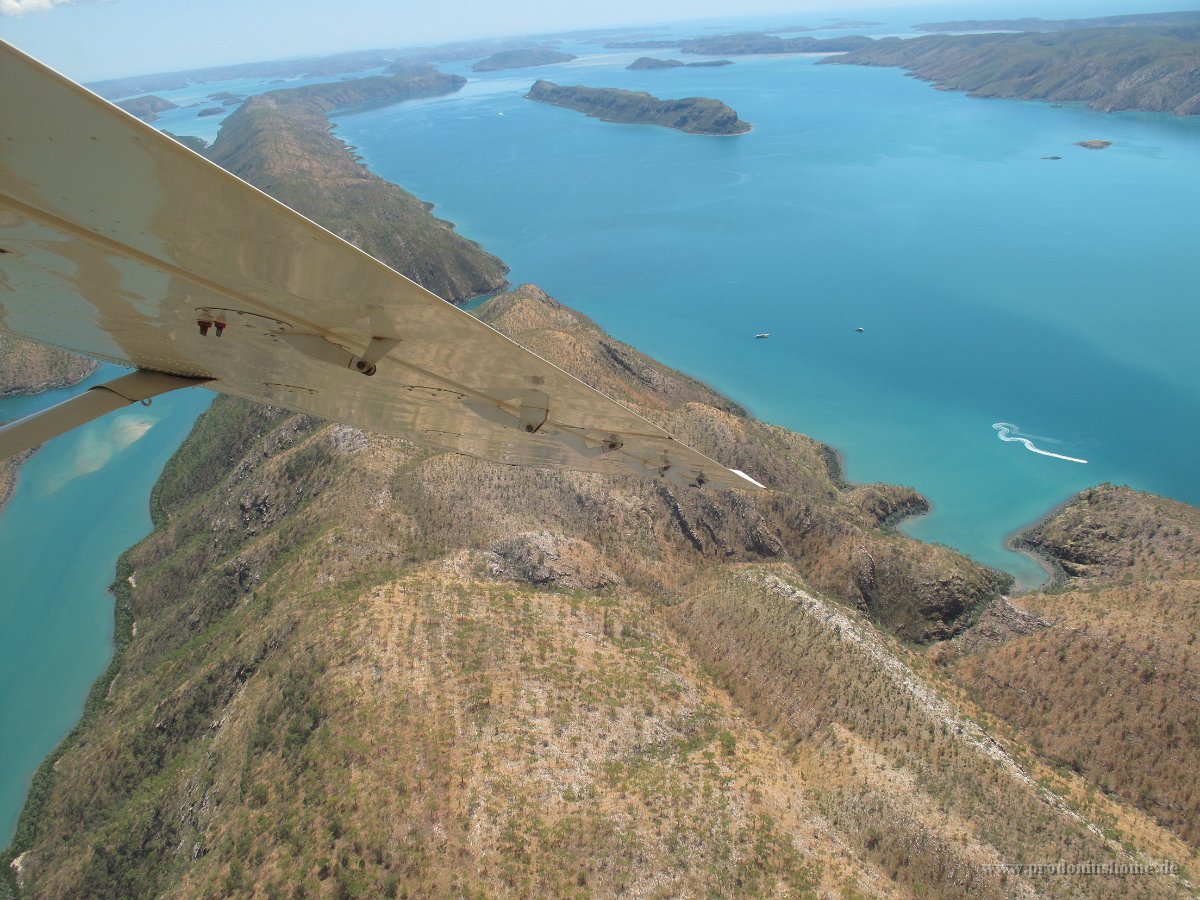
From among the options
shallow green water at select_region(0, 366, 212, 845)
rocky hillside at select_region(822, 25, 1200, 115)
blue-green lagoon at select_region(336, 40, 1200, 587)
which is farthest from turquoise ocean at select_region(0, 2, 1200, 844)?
rocky hillside at select_region(822, 25, 1200, 115)

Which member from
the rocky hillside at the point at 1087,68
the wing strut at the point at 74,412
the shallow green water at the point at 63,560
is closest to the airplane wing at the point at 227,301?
the wing strut at the point at 74,412

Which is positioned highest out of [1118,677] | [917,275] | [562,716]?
[562,716]

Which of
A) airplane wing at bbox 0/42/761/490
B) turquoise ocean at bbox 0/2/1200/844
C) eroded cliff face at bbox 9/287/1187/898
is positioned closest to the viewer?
airplane wing at bbox 0/42/761/490

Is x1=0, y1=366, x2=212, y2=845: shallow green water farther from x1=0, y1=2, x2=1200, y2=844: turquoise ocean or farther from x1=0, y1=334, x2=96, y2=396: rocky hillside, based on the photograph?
x1=0, y1=334, x2=96, y2=396: rocky hillside

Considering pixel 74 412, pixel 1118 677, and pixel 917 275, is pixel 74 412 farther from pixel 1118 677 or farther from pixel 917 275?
pixel 917 275

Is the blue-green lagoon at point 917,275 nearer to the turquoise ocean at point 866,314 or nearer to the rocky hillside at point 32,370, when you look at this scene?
the turquoise ocean at point 866,314

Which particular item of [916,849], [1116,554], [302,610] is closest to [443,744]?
[302,610]

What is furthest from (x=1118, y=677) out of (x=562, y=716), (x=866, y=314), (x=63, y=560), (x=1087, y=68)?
(x=1087, y=68)
